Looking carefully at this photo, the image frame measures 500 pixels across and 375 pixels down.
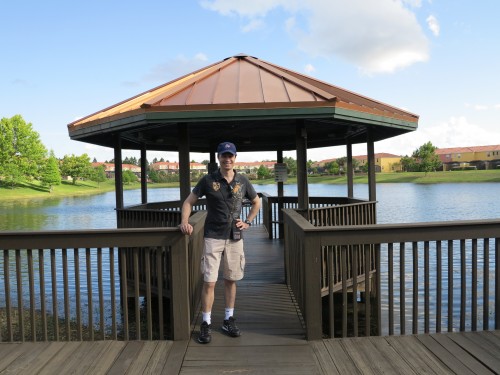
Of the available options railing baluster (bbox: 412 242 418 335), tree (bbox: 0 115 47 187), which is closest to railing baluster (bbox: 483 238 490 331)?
railing baluster (bbox: 412 242 418 335)

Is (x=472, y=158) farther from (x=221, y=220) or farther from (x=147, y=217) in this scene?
(x=221, y=220)

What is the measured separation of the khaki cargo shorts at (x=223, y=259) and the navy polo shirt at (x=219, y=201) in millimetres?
73

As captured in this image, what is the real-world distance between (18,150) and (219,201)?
2591 inches

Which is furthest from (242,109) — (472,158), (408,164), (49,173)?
(472,158)

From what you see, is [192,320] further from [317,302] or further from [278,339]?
[317,302]

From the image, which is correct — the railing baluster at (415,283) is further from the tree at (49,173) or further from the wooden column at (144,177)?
the tree at (49,173)

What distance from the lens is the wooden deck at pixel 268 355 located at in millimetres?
3180

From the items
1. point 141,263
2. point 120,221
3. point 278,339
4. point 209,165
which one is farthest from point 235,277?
point 209,165

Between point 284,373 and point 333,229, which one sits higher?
point 333,229

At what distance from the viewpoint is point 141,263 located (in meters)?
7.25

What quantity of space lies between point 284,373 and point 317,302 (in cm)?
76

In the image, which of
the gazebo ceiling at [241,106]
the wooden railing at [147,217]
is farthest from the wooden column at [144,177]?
the wooden railing at [147,217]

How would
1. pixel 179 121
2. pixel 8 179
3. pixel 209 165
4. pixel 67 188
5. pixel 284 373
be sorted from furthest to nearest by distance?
pixel 67 188 < pixel 8 179 < pixel 209 165 < pixel 179 121 < pixel 284 373

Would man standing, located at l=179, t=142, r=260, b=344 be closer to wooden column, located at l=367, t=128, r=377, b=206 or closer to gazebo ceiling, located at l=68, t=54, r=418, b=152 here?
gazebo ceiling, located at l=68, t=54, r=418, b=152
